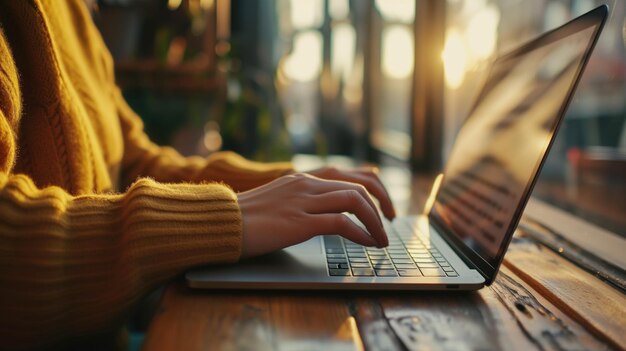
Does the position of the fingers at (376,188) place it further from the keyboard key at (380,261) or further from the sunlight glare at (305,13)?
the sunlight glare at (305,13)

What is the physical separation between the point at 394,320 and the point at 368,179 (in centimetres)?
34

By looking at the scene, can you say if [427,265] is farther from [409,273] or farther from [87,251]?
[87,251]

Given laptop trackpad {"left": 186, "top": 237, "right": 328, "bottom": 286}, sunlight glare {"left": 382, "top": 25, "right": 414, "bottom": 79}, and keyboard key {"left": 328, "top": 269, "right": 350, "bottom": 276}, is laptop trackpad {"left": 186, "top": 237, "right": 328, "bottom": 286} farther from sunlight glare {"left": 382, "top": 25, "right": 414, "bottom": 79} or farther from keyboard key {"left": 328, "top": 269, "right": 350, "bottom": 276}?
sunlight glare {"left": 382, "top": 25, "right": 414, "bottom": 79}

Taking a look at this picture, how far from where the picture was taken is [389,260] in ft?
1.81

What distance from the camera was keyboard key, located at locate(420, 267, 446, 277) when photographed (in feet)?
1.65

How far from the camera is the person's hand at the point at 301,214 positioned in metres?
0.52

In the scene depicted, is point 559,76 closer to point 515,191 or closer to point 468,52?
point 515,191

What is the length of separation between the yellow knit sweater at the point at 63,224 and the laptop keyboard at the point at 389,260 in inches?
4.3

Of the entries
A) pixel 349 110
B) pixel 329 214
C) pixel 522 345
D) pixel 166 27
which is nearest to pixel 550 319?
pixel 522 345

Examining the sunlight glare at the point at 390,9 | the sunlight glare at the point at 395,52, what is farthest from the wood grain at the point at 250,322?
the sunlight glare at the point at 390,9

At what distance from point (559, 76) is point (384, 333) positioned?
12.9 inches

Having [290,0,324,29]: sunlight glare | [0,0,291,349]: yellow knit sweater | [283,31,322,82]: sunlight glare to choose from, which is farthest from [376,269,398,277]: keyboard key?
[290,0,324,29]: sunlight glare

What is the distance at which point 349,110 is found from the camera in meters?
3.77

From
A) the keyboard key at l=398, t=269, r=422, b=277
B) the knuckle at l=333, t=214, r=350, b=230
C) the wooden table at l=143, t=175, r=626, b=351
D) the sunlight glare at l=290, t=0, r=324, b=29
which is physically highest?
the sunlight glare at l=290, t=0, r=324, b=29
